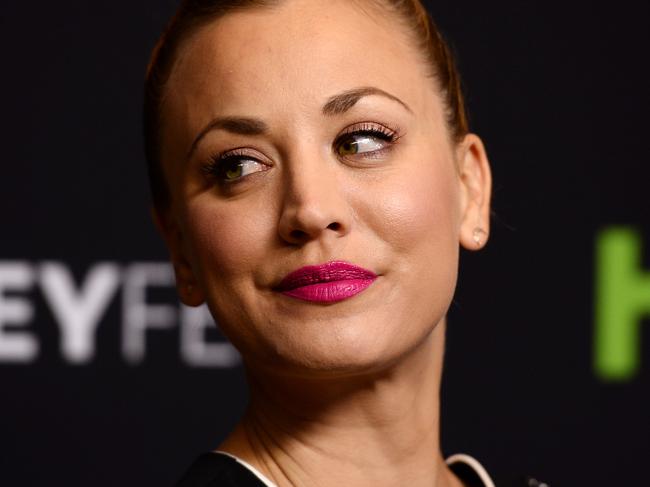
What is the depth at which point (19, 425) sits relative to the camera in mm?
2604

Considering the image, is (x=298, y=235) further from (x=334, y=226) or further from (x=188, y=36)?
(x=188, y=36)

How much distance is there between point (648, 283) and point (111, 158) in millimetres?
1197

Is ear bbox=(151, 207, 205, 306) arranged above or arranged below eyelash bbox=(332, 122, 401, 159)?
below

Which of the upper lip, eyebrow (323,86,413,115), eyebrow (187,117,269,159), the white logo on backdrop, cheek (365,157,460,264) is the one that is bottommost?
the white logo on backdrop

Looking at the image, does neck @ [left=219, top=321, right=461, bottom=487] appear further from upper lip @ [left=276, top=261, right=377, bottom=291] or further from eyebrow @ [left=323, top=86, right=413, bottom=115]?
eyebrow @ [left=323, top=86, right=413, bottom=115]

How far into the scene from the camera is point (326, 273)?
114 cm

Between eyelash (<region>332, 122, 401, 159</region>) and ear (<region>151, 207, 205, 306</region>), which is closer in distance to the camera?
eyelash (<region>332, 122, 401, 159</region>)

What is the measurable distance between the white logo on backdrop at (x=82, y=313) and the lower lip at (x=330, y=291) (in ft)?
4.84

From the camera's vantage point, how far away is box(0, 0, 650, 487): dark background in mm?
2580

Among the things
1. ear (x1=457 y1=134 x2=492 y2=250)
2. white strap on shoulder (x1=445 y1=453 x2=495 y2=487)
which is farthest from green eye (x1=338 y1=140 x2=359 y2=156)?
white strap on shoulder (x1=445 y1=453 x2=495 y2=487)

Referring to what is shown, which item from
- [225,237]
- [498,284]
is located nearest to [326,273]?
[225,237]

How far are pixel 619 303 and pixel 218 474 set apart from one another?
5.01ft

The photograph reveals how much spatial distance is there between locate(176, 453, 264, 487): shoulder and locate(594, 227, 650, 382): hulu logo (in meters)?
1.48

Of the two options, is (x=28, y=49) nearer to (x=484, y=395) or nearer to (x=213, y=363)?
(x=213, y=363)
